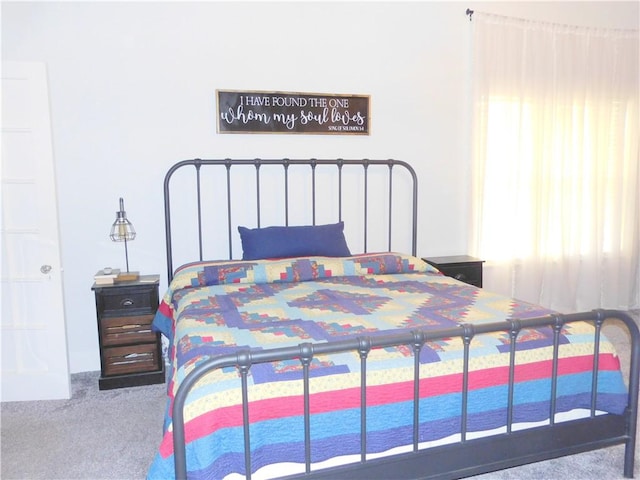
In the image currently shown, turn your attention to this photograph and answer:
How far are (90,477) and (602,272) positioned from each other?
416cm

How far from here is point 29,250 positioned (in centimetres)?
298

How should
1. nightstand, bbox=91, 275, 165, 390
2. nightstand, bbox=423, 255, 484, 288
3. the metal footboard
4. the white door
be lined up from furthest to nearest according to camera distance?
nightstand, bbox=423, 255, 484, 288 → nightstand, bbox=91, 275, 165, 390 → the white door → the metal footboard

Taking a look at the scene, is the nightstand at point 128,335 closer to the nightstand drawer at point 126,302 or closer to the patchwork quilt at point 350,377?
the nightstand drawer at point 126,302

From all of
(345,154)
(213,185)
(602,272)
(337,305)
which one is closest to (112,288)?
(213,185)

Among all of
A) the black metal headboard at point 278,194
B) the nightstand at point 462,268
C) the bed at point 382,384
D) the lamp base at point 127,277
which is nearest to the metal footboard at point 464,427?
the bed at point 382,384

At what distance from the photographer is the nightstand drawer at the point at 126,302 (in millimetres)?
3111

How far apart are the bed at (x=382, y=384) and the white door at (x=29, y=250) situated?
35.1 inches

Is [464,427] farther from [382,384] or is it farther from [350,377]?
[350,377]

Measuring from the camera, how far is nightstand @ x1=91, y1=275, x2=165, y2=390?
3.11 meters

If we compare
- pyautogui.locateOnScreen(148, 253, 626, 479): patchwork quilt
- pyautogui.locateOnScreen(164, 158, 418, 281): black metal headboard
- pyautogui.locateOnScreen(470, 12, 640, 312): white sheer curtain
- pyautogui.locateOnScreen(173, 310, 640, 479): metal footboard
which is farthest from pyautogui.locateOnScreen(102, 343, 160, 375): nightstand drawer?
pyautogui.locateOnScreen(470, 12, 640, 312): white sheer curtain

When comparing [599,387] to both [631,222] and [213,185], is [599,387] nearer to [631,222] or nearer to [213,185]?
[213,185]

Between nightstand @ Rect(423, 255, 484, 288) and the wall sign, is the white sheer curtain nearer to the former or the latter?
nightstand @ Rect(423, 255, 484, 288)

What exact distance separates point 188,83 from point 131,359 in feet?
5.93

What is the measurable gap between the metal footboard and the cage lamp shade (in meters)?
1.96
